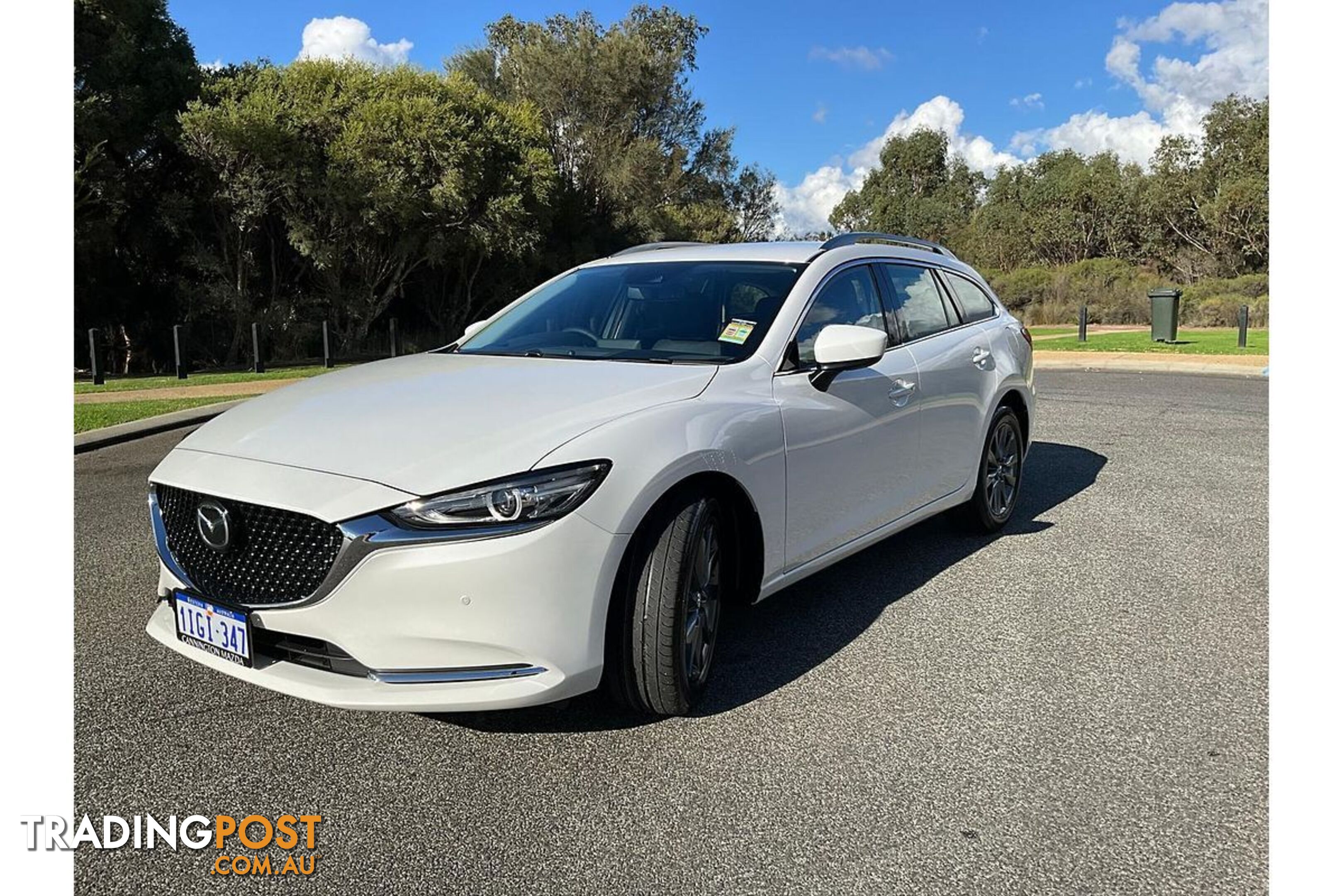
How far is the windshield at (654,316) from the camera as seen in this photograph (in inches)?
160

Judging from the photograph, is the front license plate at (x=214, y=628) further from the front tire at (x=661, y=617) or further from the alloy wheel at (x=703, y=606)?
the alloy wheel at (x=703, y=606)

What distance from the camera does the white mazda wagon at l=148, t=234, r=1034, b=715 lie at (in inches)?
111

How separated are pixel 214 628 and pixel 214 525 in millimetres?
321

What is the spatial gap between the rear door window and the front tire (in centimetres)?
291

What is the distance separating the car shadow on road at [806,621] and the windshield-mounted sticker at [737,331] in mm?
1243

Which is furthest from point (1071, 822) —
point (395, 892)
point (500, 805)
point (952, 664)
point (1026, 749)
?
point (395, 892)

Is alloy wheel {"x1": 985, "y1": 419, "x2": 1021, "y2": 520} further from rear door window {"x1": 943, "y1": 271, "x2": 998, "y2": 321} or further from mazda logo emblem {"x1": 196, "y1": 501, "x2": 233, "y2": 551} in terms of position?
mazda logo emblem {"x1": 196, "y1": 501, "x2": 233, "y2": 551}

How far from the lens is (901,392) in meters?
4.64

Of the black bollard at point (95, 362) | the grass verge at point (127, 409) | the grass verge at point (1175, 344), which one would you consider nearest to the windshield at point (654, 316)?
the grass verge at point (127, 409)

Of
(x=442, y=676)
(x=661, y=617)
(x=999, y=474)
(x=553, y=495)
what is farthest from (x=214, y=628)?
(x=999, y=474)

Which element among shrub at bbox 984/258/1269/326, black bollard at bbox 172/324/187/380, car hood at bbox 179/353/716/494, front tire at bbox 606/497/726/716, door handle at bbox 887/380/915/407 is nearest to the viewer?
car hood at bbox 179/353/716/494

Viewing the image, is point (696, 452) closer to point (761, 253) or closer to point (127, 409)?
point (761, 253)

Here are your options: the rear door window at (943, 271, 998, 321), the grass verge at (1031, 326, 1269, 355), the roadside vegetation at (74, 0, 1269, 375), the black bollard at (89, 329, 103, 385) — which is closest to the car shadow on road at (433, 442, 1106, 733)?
the rear door window at (943, 271, 998, 321)

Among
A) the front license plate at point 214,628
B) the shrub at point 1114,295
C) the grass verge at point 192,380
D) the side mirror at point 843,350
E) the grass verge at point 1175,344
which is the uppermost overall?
the shrub at point 1114,295
